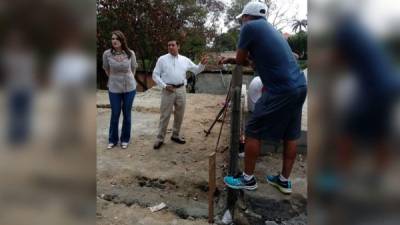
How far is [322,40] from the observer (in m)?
0.76

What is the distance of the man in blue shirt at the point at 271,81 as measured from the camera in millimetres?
2719

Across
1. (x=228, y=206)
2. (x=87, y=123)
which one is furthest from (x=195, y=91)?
(x=87, y=123)

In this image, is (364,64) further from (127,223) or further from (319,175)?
(127,223)

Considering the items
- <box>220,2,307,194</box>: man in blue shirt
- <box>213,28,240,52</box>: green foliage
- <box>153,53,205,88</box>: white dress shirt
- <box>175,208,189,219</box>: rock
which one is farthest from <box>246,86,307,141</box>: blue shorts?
<box>213,28,240,52</box>: green foliage

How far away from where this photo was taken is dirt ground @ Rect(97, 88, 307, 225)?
10.6ft

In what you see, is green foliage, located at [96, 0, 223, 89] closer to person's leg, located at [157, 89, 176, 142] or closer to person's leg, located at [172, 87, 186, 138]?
person's leg, located at [172, 87, 186, 138]

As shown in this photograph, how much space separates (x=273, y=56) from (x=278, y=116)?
459 millimetres

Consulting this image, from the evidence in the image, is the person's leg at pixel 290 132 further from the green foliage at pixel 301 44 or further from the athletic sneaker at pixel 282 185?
the green foliage at pixel 301 44

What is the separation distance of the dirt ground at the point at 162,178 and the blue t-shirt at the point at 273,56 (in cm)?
99

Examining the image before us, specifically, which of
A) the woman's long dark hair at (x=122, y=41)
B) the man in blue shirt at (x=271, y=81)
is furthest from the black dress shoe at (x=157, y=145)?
the man in blue shirt at (x=271, y=81)

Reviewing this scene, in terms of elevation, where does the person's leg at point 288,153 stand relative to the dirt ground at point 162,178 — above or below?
above

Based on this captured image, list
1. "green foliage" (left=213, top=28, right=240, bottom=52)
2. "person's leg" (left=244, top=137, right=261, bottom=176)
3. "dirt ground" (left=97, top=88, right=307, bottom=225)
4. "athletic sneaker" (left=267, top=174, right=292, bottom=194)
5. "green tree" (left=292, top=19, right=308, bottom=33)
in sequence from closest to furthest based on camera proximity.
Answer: "green tree" (left=292, top=19, right=308, bottom=33) → "person's leg" (left=244, top=137, right=261, bottom=176) → "athletic sneaker" (left=267, top=174, right=292, bottom=194) → "dirt ground" (left=97, top=88, right=307, bottom=225) → "green foliage" (left=213, top=28, right=240, bottom=52)

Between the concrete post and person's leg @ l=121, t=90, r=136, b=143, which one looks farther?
person's leg @ l=121, t=90, r=136, b=143

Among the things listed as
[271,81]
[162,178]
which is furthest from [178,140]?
[271,81]
